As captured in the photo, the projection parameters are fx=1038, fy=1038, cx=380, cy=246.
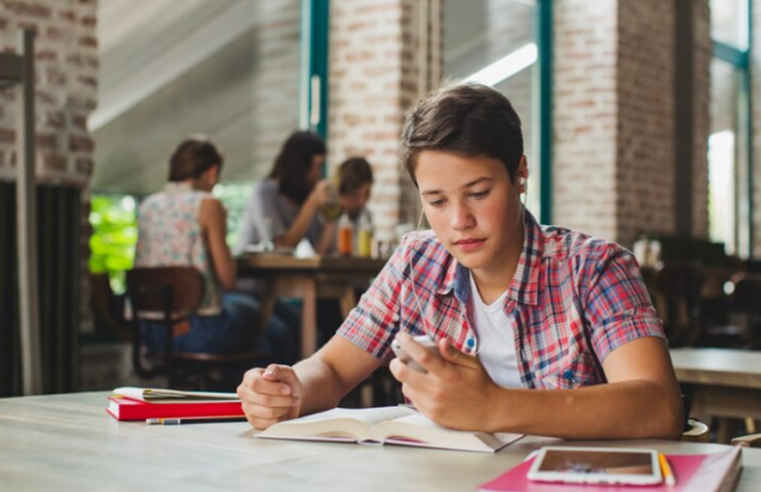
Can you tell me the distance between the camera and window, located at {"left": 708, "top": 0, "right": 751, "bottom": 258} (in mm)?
9672

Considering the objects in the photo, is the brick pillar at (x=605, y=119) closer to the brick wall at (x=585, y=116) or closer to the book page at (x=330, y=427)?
the brick wall at (x=585, y=116)

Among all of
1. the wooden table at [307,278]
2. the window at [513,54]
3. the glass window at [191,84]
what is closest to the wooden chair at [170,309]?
the wooden table at [307,278]

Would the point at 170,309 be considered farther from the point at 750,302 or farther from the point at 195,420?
the point at 750,302

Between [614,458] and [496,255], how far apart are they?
574mm

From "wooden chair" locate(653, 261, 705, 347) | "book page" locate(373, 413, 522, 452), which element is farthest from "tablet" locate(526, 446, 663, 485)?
"wooden chair" locate(653, 261, 705, 347)

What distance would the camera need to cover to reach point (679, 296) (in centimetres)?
590

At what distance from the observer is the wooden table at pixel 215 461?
1.05 m

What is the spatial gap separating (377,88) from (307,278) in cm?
194

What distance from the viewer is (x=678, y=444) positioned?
1303mm

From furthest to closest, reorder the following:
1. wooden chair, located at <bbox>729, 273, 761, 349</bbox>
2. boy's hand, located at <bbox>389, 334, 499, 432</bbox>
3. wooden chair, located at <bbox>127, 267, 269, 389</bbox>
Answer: wooden chair, located at <bbox>729, 273, 761, 349</bbox> → wooden chair, located at <bbox>127, 267, 269, 389</bbox> → boy's hand, located at <bbox>389, 334, 499, 432</bbox>

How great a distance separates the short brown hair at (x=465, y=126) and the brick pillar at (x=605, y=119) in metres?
5.95

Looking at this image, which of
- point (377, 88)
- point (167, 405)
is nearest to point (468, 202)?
point (167, 405)

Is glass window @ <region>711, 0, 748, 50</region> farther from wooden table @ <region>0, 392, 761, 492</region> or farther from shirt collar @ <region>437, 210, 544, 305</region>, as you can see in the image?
wooden table @ <region>0, 392, 761, 492</region>

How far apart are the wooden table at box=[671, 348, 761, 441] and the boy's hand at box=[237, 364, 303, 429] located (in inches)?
53.5
